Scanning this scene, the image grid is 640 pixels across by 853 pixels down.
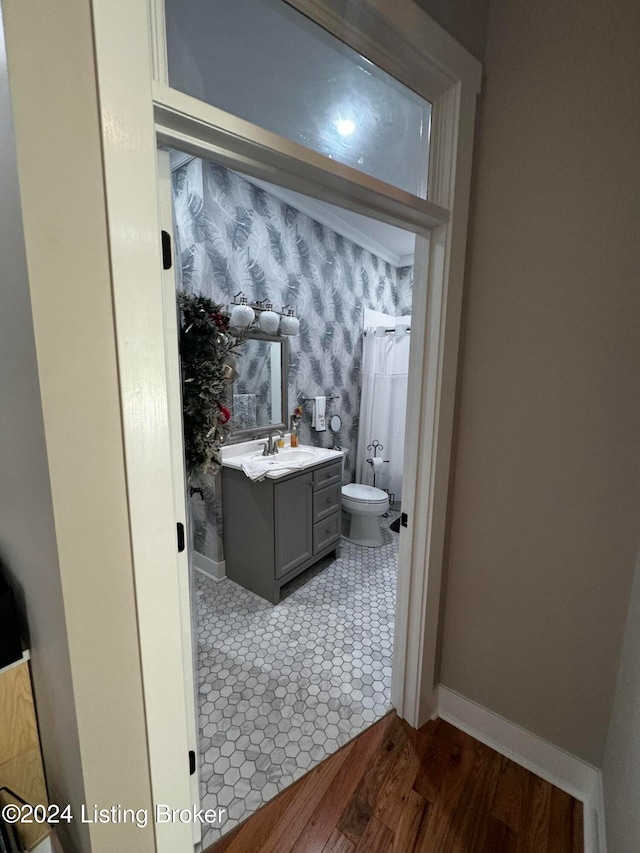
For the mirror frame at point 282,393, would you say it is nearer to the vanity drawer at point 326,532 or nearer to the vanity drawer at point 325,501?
the vanity drawer at point 325,501

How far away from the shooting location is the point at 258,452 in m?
2.83

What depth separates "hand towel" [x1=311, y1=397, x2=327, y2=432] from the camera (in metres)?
3.31

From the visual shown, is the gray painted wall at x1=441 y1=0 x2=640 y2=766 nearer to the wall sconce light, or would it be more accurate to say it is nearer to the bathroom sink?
the bathroom sink

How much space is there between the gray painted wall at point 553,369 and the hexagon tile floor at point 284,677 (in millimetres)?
653

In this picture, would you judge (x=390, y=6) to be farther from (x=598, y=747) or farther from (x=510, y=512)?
(x=598, y=747)

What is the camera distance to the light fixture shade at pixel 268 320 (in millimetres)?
2691

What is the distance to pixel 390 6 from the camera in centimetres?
103

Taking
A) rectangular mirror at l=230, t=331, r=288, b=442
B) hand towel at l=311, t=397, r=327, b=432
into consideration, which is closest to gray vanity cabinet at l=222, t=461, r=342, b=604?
rectangular mirror at l=230, t=331, r=288, b=442

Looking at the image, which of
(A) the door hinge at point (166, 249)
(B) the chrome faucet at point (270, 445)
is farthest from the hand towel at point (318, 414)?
(A) the door hinge at point (166, 249)

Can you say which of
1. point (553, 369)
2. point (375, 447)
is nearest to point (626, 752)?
point (553, 369)

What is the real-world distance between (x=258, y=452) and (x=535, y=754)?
219cm

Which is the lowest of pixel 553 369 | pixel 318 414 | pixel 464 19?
pixel 318 414

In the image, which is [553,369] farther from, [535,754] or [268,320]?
[268,320]

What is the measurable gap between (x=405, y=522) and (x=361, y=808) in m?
0.99
